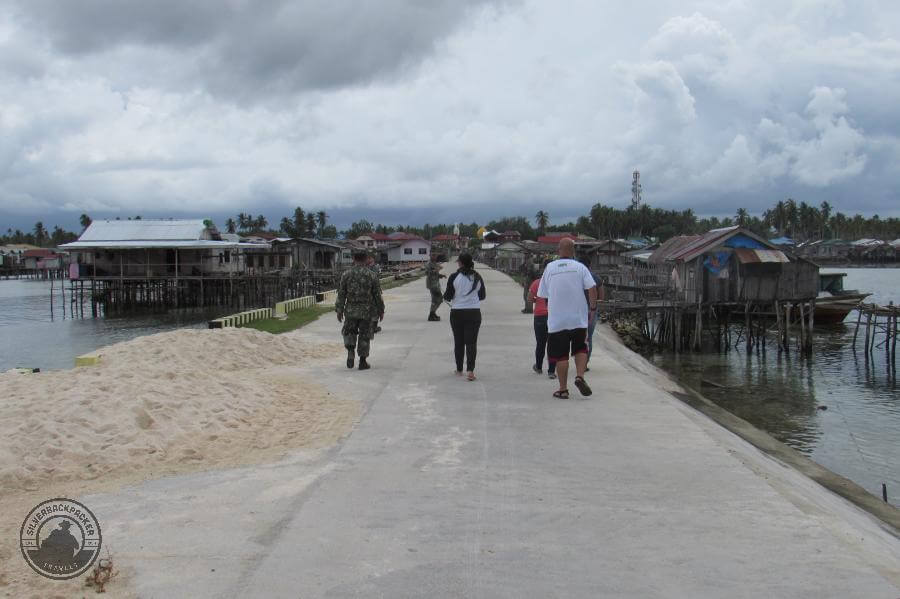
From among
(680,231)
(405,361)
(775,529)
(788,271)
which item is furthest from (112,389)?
(680,231)

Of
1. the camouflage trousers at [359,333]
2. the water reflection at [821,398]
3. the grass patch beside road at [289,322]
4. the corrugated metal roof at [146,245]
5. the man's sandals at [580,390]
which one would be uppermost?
the corrugated metal roof at [146,245]

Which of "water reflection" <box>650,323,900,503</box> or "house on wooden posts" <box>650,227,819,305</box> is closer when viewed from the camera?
"water reflection" <box>650,323,900,503</box>

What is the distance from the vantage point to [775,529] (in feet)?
14.4

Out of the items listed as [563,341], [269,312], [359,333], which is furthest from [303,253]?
[563,341]

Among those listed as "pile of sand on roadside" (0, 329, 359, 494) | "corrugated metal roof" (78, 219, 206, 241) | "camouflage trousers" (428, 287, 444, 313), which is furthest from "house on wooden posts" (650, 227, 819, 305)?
"corrugated metal roof" (78, 219, 206, 241)

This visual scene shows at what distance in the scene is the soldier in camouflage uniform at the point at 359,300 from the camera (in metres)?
10.5

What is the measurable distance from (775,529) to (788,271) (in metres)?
27.6

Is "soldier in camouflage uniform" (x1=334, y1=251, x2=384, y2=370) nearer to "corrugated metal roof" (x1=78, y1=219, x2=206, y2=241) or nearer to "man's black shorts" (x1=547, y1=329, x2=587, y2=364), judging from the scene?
"man's black shorts" (x1=547, y1=329, x2=587, y2=364)

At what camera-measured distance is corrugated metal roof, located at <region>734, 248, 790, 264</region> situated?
2809cm

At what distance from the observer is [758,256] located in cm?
2816

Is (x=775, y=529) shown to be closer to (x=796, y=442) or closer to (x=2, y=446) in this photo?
(x=2, y=446)

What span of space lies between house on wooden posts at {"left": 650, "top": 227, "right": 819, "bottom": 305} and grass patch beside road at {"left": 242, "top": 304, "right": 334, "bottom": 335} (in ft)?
48.8

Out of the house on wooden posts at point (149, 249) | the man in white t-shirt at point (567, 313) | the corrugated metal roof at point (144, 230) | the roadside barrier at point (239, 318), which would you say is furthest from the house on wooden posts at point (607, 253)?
the man in white t-shirt at point (567, 313)

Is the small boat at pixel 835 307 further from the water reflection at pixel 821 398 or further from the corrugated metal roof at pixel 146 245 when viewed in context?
the corrugated metal roof at pixel 146 245
